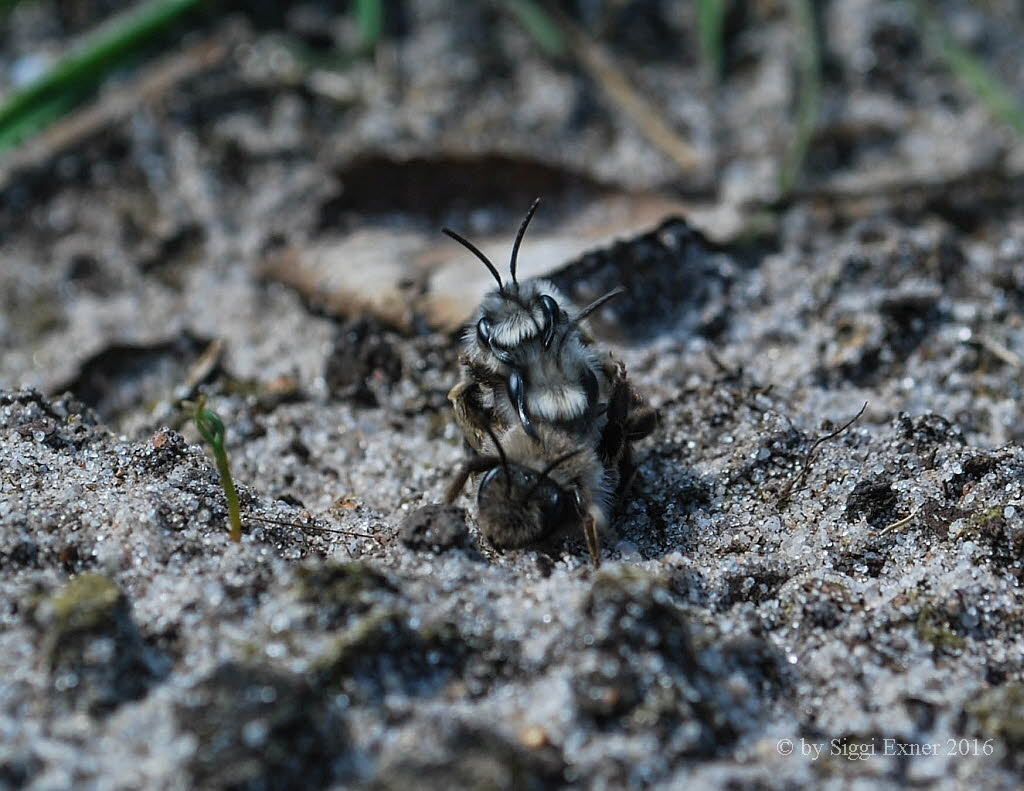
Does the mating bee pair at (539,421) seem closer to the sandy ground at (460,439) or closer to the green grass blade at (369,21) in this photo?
the sandy ground at (460,439)

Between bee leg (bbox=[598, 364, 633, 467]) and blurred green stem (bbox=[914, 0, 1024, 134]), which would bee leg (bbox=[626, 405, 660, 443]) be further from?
blurred green stem (bbox=[914, 0, 1024, 134])

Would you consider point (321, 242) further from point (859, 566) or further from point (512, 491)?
point (859, 566)

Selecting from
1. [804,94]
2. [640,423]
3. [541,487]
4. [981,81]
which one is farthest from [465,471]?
[981,81]

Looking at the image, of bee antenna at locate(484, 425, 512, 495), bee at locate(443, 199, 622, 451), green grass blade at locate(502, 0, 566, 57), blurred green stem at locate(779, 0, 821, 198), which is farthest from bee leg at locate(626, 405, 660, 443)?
green grass blade at locate(502, 0, 566, 57)

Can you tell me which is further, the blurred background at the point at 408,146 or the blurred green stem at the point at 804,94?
the blurred green stem at the point at 804,94

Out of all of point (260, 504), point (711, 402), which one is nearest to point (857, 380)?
point (711, 402)

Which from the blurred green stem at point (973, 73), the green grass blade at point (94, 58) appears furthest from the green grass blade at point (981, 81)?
the green grass blade at point (94, 58)
